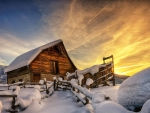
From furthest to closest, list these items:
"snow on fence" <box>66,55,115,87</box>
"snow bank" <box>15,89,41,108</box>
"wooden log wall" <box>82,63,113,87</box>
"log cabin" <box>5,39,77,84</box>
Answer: "log cabin" <box>5,39,77,84</box> → "wooden log wall" <box>82,63,113,87</box> → "snow on fence" <box>66,55,115,87</box> → "snow bank" <box>15,89,41,108</box>

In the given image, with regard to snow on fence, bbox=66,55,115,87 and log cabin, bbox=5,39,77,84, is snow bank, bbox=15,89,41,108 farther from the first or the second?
log cabin, bbox=5,39,77,84

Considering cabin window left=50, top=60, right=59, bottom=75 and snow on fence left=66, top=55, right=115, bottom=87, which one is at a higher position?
cabin window left=50, top=60, right=59, bottom=75

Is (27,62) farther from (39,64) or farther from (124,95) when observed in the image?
(124,95)

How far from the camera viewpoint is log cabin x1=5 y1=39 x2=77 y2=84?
71.8 ft

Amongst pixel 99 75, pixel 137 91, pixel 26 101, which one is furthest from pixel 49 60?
pixel 137 91

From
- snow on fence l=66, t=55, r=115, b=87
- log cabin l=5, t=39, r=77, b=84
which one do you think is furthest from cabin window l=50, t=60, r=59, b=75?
snow on fence l=66, t=55, r=115, b=87

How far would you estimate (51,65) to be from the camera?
24469mm

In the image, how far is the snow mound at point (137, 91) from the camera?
400cm

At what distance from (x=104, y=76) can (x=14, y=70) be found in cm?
1560

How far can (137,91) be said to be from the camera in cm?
416

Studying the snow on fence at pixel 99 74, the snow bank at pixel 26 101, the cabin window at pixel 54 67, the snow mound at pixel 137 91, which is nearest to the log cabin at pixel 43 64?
the cabin window at pixel 54 67

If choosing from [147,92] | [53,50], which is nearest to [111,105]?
[147,92]

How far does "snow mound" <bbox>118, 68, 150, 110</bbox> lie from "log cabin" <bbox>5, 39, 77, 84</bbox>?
17738 millimetres

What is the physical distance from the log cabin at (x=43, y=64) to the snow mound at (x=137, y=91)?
1774cm
